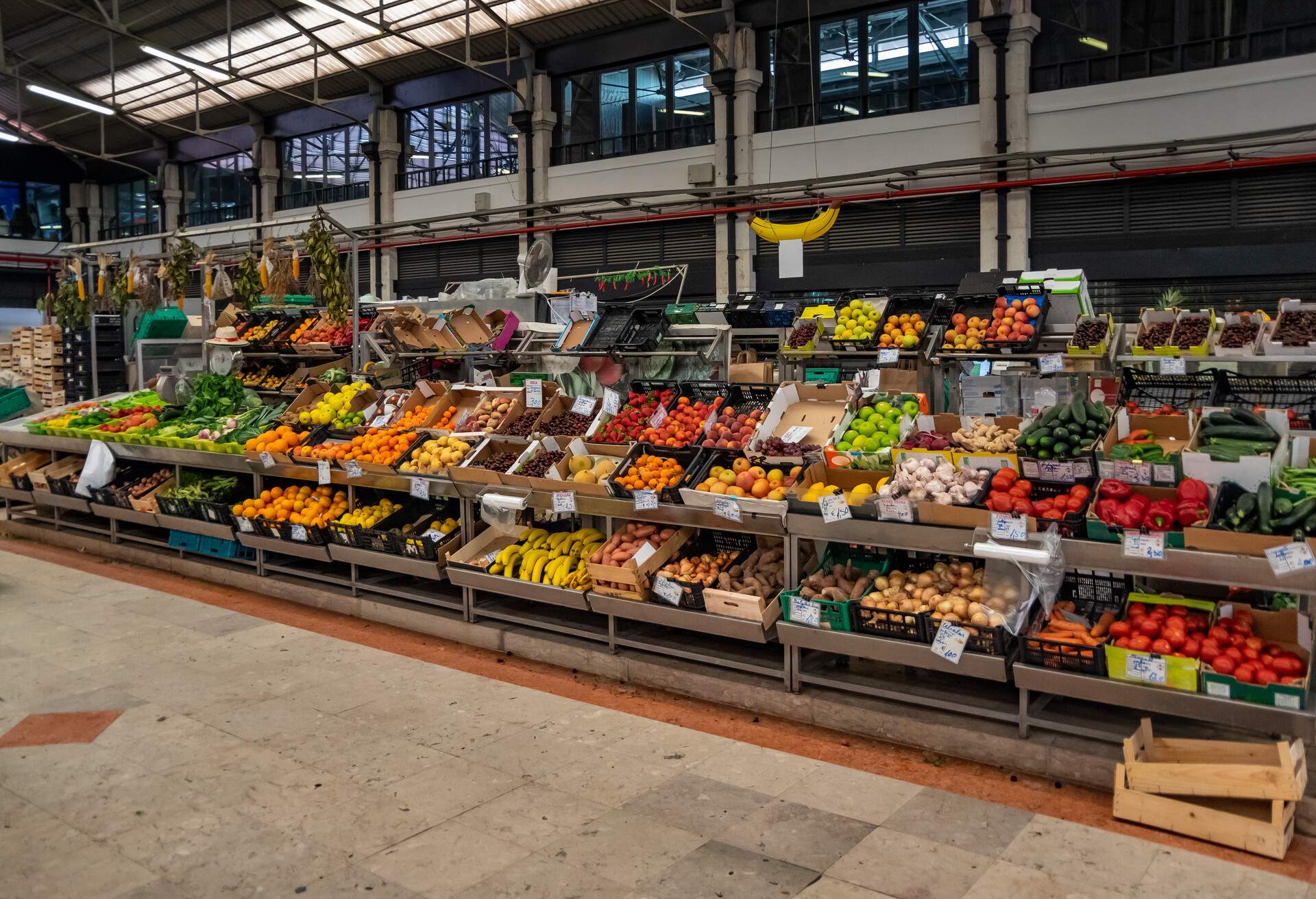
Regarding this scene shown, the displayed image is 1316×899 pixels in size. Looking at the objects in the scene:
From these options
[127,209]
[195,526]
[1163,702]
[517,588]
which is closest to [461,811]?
[517,588]

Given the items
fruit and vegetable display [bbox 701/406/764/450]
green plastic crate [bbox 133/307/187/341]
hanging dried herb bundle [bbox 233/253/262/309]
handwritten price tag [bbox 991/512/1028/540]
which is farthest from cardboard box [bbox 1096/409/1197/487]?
green plastic crate [bbox 133/307/187/341]

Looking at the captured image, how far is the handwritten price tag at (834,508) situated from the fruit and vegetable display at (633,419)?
1.86m

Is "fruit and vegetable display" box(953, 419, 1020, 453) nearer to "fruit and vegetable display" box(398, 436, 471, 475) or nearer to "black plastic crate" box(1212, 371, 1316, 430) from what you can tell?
"black plastic crate" box(1212, 371, 1316, 430)

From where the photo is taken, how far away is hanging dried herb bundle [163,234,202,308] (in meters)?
9.59

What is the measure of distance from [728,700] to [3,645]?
450cm

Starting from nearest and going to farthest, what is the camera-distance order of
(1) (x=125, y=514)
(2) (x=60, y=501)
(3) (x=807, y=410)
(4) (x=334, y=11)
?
1. (3) (x=807, y=410)
2. (1) (x=125, y=514)
3. (2) (x=60, y=501)
4. (4) (x=334, y=11)

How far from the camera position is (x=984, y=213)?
11727mm

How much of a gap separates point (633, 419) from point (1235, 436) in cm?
338

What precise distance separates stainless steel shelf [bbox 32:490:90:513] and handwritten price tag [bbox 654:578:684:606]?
642cm

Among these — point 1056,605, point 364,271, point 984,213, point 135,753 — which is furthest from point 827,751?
point 364,271

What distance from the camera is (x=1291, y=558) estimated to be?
3.42m

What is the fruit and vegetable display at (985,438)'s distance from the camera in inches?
192

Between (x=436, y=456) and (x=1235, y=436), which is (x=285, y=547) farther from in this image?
(x=1235, y=436)

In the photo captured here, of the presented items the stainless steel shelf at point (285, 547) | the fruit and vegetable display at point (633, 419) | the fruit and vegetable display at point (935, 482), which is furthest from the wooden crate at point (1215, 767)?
the stainless steel shelf at point (285, 547)
